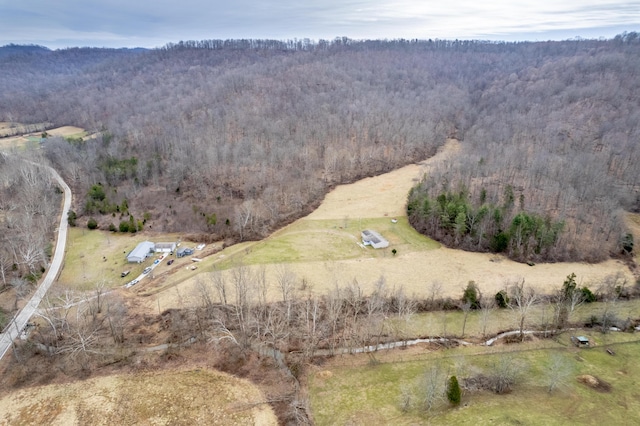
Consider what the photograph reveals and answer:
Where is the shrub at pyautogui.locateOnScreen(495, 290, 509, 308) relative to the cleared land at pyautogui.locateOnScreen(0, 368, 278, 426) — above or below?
above

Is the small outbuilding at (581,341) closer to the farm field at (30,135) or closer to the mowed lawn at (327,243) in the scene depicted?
the mowed lawn at (327,243)

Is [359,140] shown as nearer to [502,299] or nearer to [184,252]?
[184,252]

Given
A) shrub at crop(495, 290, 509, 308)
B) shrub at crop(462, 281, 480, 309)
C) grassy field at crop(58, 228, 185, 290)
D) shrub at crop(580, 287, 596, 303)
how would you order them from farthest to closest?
grassy field at crop(58, 228, 185, 290) → shrub at crop(580, 287, 596, 303) → shrub at crop(495, 290, 509, 308) → shrub at crop(462, 281, 480, 309)

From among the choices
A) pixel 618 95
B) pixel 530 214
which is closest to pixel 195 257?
pixel 530 214

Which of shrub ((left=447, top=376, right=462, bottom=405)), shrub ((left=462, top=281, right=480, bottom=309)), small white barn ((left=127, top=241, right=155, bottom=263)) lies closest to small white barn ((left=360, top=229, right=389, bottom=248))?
shrub ((left=462, top=281, right=480, bottom=309))

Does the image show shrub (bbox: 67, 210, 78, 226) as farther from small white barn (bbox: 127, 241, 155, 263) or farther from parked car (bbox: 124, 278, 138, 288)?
parked car (bbox: 124, 278, 138, 288)

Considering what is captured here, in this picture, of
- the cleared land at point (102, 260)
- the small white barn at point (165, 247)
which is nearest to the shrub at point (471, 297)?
the cleared land at point (102, 260)

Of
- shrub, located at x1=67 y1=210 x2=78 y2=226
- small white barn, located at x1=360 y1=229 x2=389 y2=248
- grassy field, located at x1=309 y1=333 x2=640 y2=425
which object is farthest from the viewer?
shrub, located at x1=67 y1=210 x2=78 y2=226

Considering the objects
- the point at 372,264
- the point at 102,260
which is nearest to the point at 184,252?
the point at 102,260
